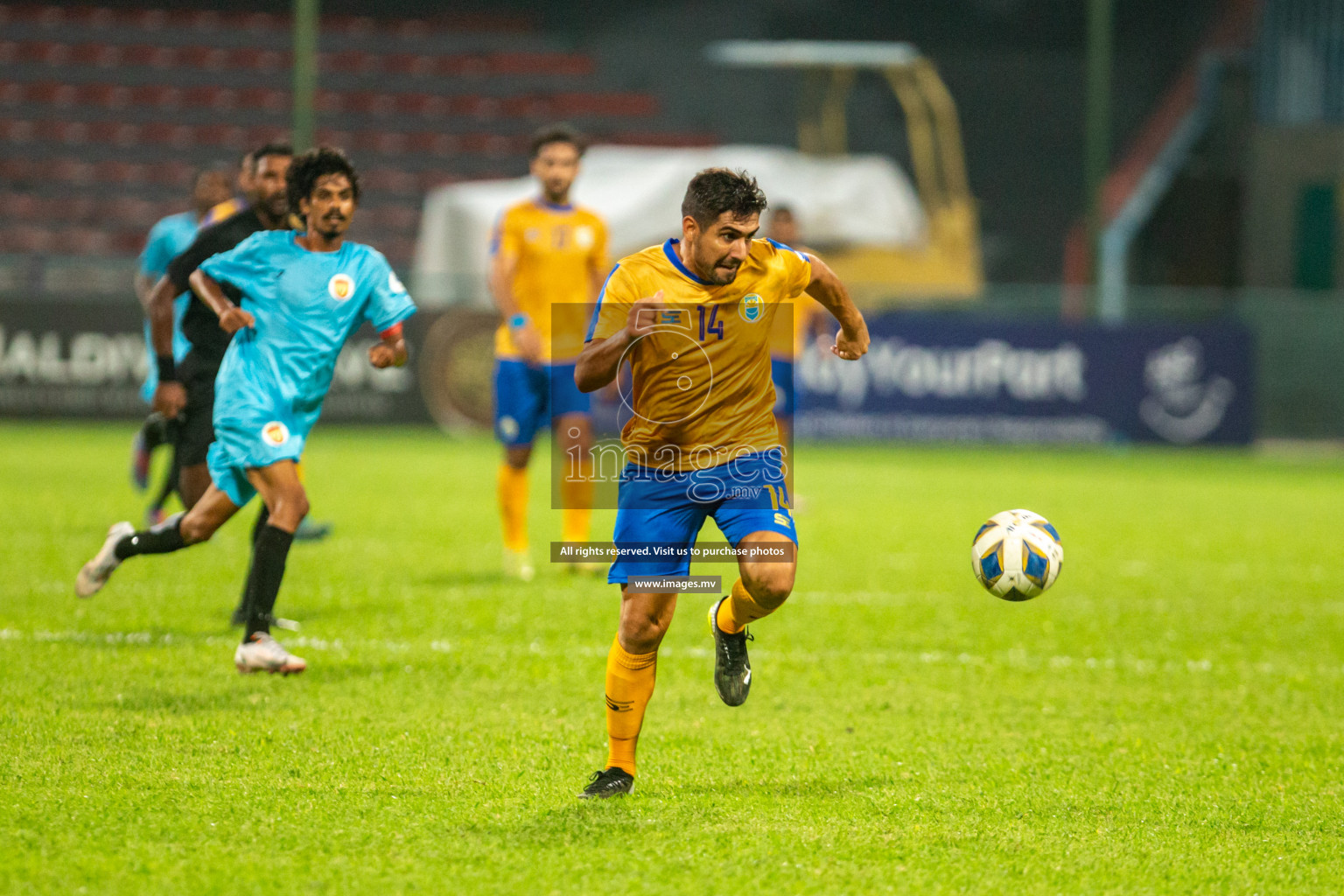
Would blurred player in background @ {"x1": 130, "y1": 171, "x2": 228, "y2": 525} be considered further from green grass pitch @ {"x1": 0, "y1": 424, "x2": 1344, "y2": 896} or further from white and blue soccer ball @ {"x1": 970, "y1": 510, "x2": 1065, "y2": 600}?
white and blue soccer ball @ {"x1": 970, "y1": 510, "x2": 1065, "y2": 600}

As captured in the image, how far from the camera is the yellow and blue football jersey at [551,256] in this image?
9094 mm

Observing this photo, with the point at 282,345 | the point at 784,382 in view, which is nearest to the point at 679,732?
the point at 282,345

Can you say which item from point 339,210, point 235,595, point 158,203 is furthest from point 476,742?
point 158,203

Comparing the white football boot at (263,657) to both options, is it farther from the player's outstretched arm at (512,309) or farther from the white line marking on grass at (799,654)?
the player's outstretched arm at (512,309)

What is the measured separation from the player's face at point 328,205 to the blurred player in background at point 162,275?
1.98m

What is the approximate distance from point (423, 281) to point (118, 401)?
13.7 feet

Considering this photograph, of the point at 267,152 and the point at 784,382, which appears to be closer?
the point at 267,152

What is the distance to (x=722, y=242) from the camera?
4.57m

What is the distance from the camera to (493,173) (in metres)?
27.1

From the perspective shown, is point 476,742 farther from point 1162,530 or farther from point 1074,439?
point 1074,439

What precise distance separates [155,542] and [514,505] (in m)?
2.74

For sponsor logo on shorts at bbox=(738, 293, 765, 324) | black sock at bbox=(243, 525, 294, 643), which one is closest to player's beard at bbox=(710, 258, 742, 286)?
sponsor logo on shorts at bbox=(738, 293, 765, 324)

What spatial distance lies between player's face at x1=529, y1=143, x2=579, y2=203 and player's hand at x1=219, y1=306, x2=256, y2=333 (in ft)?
10.4

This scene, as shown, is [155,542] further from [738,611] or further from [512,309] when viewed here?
[512,309]
